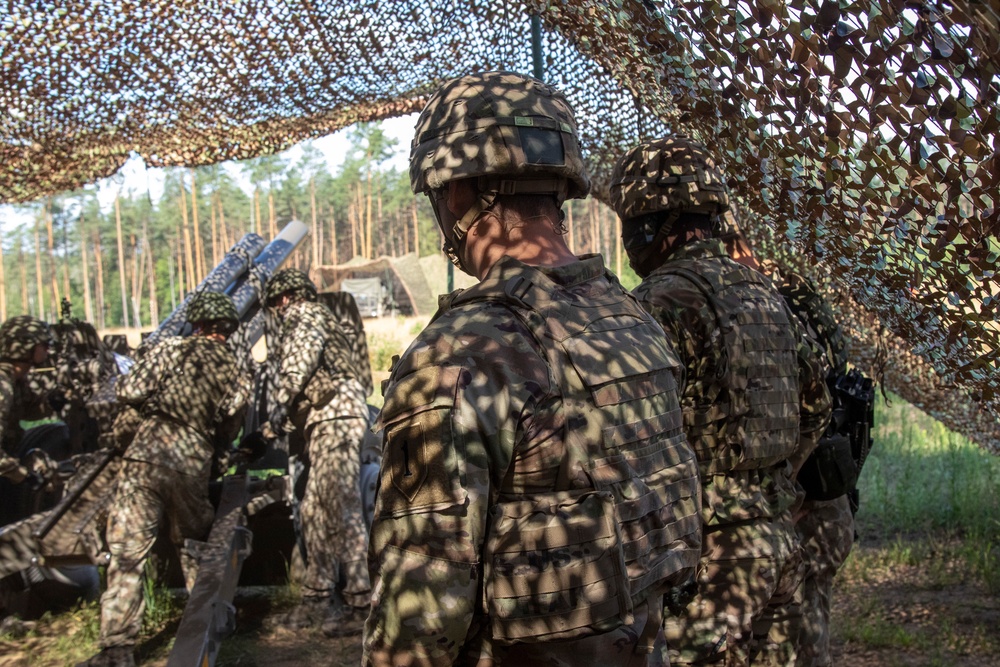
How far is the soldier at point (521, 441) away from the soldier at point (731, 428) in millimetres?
904

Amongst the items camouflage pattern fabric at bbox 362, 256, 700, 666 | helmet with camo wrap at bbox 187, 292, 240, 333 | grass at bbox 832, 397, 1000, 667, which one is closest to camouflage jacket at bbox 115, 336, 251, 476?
helmet with camo wrap at bbox 187, 292, 240, 333

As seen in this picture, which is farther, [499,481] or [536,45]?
[536,45]

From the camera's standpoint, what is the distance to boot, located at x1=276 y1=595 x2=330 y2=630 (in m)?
5.37

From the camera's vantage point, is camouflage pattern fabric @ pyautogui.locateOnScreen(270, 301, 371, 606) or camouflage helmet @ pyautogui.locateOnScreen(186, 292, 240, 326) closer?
camouflage helmet @ pyautogui.locateOnScreen(186, 292, 240, 326)

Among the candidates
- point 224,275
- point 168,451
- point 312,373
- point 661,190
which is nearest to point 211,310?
point 312,373

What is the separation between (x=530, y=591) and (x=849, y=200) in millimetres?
1201

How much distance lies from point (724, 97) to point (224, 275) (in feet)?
21.7

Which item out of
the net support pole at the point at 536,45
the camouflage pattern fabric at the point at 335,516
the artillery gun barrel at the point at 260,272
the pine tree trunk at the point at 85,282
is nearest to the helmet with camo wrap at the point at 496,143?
the net support pole at the point at 536,45

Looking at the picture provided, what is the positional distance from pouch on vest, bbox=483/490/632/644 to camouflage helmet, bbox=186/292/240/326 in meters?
4.13

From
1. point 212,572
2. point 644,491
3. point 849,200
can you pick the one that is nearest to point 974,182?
point 849,200

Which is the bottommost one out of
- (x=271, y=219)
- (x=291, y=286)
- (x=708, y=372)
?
(x=708, y=372)

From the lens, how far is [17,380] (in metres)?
6.15

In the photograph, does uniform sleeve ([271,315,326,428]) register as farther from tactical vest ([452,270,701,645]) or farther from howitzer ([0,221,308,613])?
tactical vest ([452,270,701,645])

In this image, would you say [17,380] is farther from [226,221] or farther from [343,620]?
[226,221]
